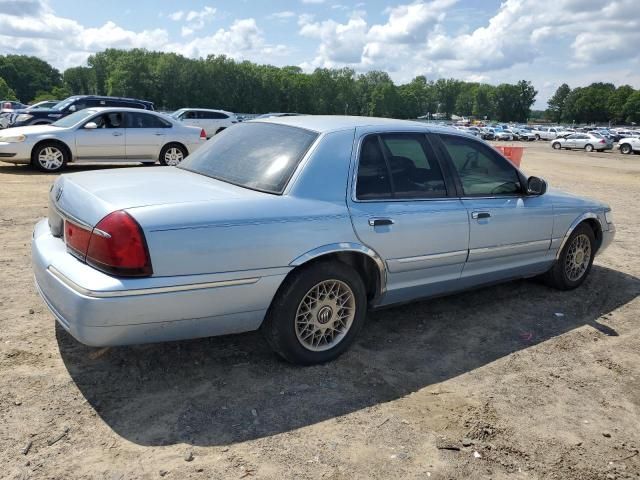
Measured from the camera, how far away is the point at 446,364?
3.90 meters

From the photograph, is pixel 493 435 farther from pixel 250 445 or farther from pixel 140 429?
pixel 140 429

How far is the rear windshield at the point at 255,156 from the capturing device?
143 inches

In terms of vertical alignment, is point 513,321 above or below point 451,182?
below

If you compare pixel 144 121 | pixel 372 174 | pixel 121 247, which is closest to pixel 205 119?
pixel 144 121

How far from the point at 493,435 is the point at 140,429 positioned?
1.90m

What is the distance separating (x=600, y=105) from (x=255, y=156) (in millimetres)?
156494

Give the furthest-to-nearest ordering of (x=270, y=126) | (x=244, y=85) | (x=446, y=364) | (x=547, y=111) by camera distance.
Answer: (x=547, y=111), (x=244, y=85), (x=270, y=126), (x=446, y=364)

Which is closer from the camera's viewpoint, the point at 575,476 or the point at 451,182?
the point at 575,476

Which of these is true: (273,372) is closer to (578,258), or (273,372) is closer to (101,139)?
(578,258)

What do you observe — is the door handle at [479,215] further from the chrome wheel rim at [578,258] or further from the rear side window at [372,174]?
the chrome wheel rim at [578,258]

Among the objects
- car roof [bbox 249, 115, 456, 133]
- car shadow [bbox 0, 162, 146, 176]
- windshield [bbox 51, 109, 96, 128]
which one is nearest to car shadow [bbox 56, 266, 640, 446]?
car roof [bbox 249, 115, 456, 133]

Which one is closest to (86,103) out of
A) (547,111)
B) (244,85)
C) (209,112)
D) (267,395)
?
(209,112)

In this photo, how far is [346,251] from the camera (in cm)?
364

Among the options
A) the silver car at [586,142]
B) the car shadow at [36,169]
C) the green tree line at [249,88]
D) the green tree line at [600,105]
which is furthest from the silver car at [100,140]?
the green tree line at [600,105]
